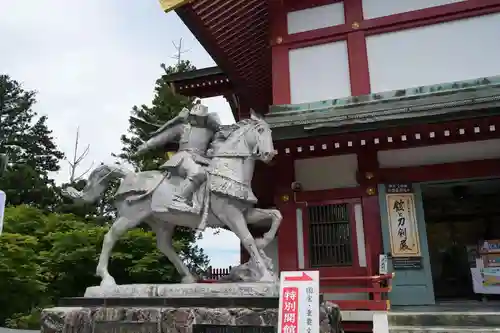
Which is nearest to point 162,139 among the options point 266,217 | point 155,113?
point 266,217

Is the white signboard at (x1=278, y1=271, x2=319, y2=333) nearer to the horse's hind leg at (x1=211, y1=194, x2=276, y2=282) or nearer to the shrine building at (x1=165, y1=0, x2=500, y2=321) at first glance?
the horse's hind leg at (x1=211, y1=194, x2=276, y2=282)

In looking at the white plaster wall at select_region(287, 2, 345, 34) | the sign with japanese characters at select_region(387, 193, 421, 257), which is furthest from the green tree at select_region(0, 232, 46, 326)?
the sign with japanese characters at select_region(387, 193, 421, 257)

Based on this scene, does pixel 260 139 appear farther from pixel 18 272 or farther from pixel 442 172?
pixel 18 272

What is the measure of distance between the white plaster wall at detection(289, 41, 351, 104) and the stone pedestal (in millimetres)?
4583

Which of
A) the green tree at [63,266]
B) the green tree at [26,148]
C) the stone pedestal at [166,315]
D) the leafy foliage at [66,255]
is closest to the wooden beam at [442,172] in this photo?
the stone pedestal at [166,315]

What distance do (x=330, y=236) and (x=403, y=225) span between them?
1.29 metres

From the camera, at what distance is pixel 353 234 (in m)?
7.57

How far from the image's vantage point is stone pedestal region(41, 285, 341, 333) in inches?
198

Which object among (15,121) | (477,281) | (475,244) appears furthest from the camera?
(15,121)

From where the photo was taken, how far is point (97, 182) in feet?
21.7

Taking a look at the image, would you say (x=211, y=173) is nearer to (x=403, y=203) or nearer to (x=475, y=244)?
(x=403, y=203)

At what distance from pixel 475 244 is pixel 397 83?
21.0ft

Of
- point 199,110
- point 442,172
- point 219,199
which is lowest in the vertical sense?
point 219,199

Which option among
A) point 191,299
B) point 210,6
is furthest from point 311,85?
point 191,299
